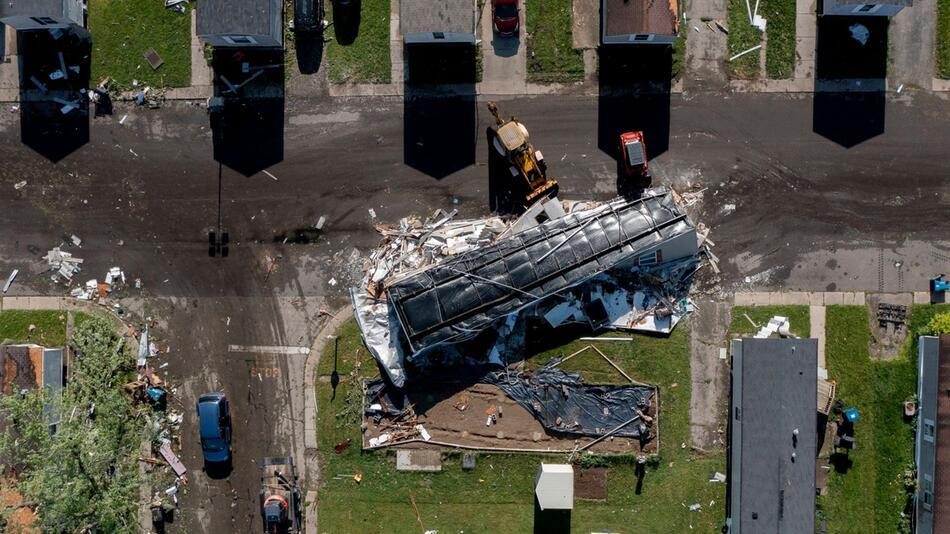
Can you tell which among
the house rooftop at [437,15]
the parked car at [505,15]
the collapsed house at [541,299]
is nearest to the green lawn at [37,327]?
the collapsed house at [541,299]

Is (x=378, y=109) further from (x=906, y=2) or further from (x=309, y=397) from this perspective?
(x=906, y=2)

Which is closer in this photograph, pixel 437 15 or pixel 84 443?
pixel 84 443

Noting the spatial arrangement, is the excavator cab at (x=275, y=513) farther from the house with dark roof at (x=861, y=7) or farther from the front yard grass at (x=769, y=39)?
the house with dark roof at (x=861, y=7)

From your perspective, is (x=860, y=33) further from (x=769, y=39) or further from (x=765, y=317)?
(x=765, y=317)

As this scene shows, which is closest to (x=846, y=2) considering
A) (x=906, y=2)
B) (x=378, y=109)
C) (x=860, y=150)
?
(x=906, y=2)

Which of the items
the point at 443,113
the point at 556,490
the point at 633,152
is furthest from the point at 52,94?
the point at 556,490

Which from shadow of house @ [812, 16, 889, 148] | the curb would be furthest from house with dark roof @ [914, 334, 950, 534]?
the curb
